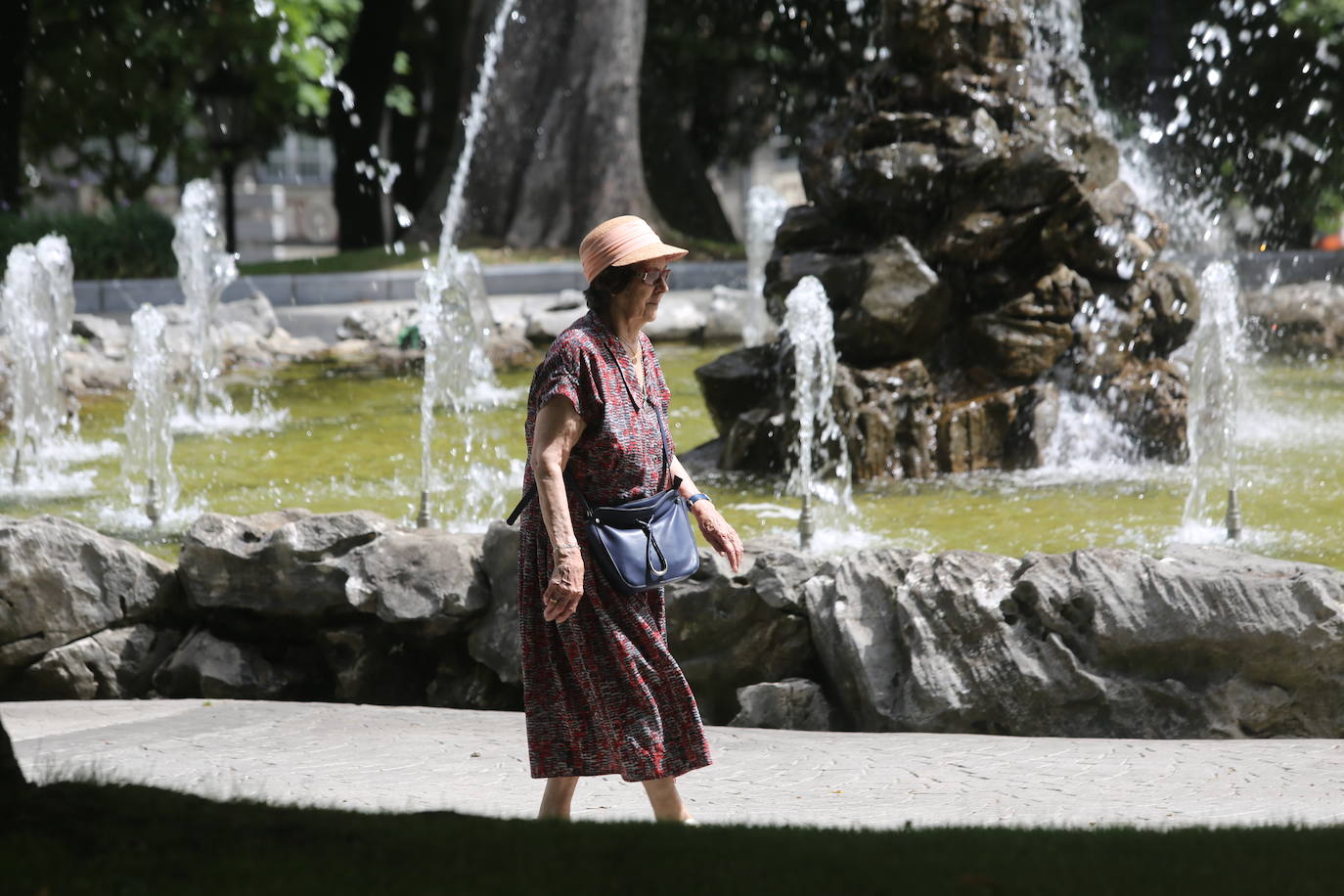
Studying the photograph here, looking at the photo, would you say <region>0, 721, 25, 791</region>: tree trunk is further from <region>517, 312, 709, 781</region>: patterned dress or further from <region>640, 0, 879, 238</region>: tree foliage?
<region>640, 0, 879, 238</region>: tree foliage

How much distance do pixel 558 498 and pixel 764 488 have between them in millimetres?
4749

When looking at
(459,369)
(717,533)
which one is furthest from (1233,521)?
(459,369)

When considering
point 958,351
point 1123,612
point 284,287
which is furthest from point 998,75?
point 284,287

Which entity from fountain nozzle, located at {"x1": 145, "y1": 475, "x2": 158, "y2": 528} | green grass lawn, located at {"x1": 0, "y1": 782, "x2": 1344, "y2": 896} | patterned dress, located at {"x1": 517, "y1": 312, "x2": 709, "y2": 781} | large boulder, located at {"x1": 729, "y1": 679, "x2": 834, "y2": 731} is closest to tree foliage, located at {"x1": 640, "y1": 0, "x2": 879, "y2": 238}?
fountain nozzle, located at {"x1": 145, "y1": 475, "x2": 158, "y2": 528}

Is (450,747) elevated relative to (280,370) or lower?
lower

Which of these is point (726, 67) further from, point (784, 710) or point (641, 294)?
point (641, 294)

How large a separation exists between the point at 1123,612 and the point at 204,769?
8.77 ft

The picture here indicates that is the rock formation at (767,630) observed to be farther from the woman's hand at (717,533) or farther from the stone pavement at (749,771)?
the woman's hand at (717,533)

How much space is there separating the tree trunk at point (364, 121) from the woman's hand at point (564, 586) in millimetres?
20301

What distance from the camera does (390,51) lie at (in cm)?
2294

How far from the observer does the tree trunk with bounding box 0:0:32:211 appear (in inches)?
654

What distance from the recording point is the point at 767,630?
16.8 feet

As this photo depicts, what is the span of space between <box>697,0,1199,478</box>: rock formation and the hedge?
10033mm

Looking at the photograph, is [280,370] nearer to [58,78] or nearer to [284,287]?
[284,287]
